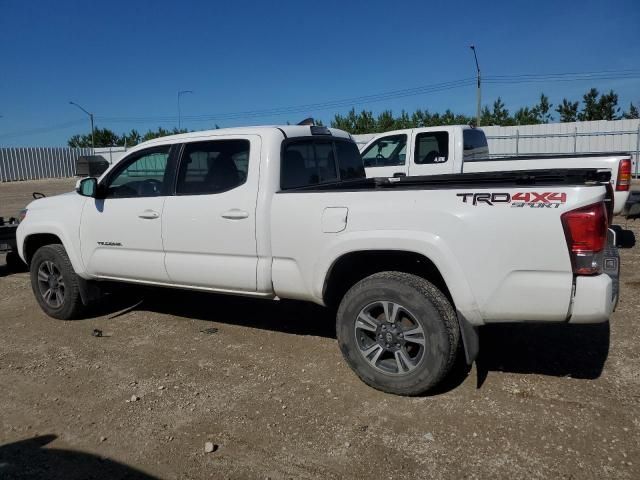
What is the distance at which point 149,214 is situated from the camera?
4711 millimetres

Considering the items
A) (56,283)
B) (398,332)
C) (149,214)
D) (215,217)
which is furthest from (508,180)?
(56,283)

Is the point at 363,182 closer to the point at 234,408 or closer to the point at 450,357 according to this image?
the point at 450,357

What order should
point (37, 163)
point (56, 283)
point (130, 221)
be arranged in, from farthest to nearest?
point (37, 163)
point (56, 283)
point (130, 221)

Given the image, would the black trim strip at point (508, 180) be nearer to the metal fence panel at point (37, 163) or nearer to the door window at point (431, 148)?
the door window at point (431, 148)

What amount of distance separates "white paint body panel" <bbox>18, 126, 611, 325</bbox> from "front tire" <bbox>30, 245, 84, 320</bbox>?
7.1 inches

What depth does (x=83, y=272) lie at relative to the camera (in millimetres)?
5328

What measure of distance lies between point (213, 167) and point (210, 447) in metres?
2.30

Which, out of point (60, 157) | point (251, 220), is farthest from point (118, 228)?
point (60, 157)

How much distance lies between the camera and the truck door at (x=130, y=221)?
474 centimetres

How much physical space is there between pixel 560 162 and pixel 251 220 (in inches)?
208

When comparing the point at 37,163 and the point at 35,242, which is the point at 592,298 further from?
the point at 37,163

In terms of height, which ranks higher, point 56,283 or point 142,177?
point 142,177

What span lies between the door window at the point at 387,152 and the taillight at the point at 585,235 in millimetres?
7227

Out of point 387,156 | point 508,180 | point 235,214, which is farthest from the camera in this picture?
point 387,156
